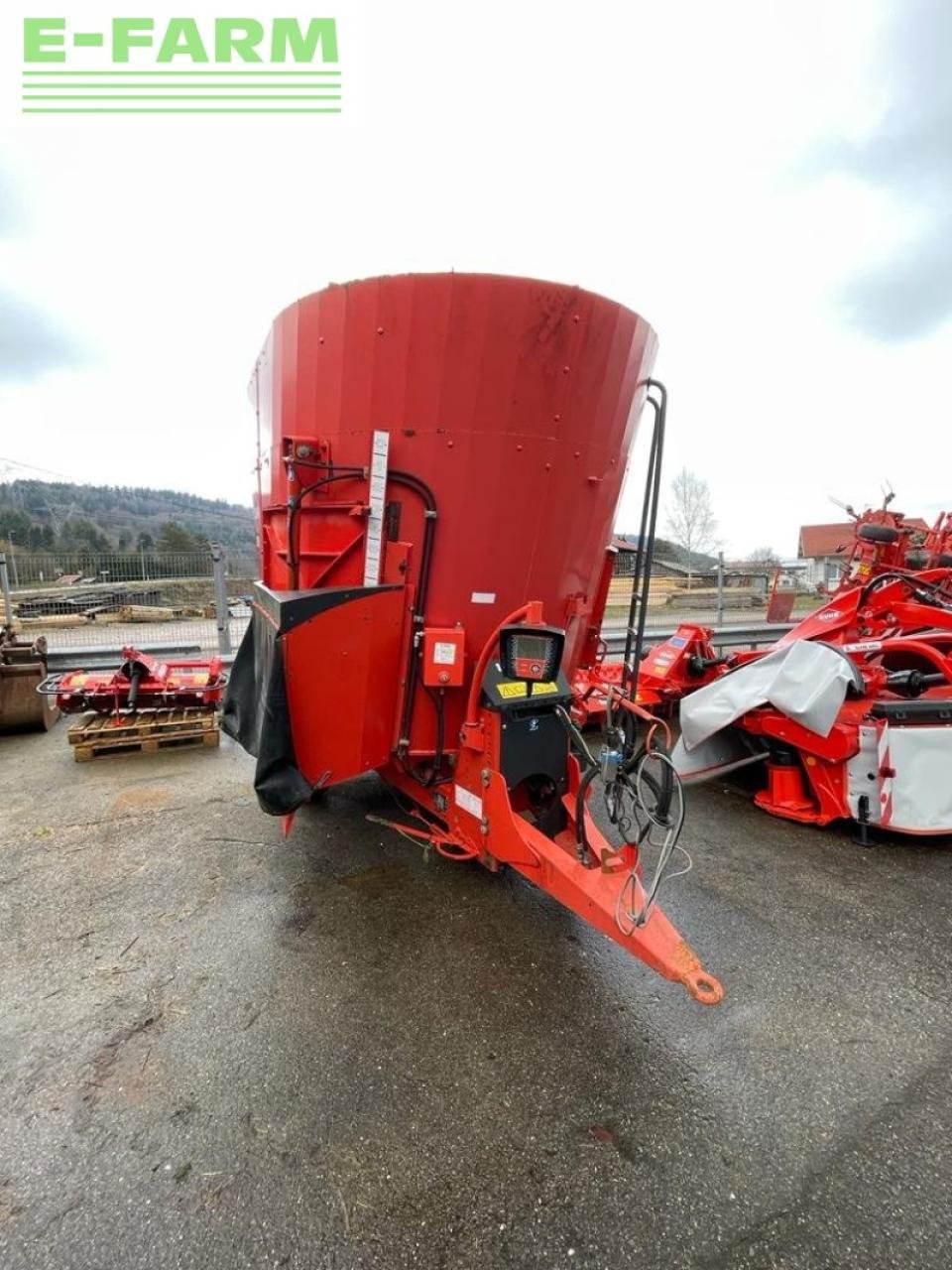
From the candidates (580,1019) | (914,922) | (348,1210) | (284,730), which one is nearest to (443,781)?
(284,730)

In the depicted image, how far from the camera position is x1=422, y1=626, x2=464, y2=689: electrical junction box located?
273cm

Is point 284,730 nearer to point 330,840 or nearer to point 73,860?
point 330,840

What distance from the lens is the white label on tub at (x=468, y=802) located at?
281cm

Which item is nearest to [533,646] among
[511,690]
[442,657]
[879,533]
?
[511,690]

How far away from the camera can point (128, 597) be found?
407 inches

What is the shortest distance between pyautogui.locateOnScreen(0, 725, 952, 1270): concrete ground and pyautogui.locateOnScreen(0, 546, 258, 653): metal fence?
518 cm

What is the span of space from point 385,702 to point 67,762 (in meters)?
3.70

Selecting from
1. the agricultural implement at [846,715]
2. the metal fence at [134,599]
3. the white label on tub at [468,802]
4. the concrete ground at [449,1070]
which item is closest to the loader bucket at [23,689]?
the metal fence at [134,599]

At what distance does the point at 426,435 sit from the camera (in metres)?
2.59

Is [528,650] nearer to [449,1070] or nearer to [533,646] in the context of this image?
[533,646]

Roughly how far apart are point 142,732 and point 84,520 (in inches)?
1101

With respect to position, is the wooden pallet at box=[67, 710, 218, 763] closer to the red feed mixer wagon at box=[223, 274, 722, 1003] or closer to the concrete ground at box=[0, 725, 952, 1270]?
the concrete ground at box=[0, 725, 952, 1270]

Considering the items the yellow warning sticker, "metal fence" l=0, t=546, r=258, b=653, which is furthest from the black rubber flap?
"metal fence" l=0, t=546, r=258, b=653

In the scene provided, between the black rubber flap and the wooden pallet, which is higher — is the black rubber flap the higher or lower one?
the higher one
